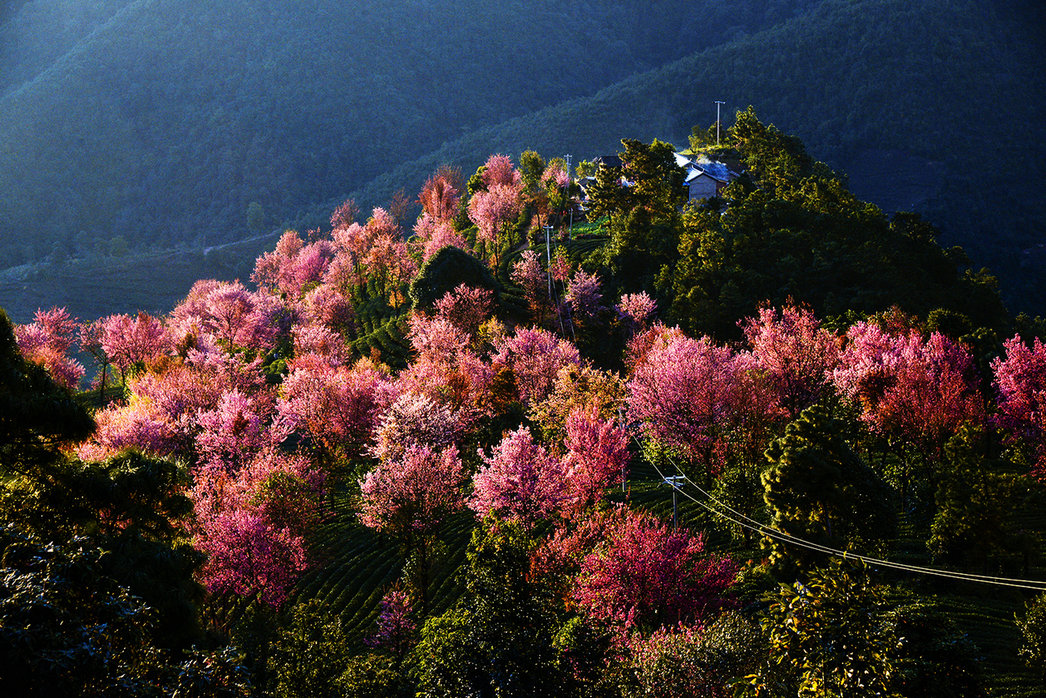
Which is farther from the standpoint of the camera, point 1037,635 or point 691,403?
point 691,403

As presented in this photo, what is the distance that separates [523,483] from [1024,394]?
3421 cm

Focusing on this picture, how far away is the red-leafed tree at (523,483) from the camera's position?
38.5 metres

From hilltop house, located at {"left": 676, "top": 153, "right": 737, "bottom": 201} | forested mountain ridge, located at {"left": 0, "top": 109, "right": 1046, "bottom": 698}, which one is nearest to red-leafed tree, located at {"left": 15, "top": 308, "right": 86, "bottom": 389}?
forested mountain ridge, located at {"left": 0, "top": 109, "right": 1046, "bottom": 698}

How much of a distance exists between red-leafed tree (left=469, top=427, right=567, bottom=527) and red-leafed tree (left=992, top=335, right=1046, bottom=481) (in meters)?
31.2

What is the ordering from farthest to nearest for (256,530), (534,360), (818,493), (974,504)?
1. (534,360)
2. (256,530)
3. (974,504)
4. (818,493)

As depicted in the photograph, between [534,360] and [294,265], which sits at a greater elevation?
[294,265]

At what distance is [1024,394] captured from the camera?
145 feet

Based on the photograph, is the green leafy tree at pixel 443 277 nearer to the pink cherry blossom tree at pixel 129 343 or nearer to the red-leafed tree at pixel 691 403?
the pink cherry blossom tree at pixel 129 343

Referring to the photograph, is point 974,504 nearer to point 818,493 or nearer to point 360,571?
point 818,493

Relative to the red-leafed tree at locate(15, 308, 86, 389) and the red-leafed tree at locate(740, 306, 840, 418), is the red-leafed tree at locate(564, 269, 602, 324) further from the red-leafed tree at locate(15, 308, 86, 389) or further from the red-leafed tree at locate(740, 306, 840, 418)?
the red-leafed tree at locate(15, 308, 86, 389)

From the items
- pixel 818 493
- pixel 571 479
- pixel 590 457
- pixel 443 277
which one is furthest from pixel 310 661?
pixel 443 277

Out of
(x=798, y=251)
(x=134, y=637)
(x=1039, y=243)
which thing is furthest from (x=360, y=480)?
(x=1039, y=243)

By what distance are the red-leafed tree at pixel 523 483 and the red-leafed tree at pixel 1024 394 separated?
31224 millimetres

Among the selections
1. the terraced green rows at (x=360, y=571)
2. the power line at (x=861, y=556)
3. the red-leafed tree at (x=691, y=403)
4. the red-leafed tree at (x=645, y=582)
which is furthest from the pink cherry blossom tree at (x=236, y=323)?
the red-leafed tree at (x=645, y=582)
